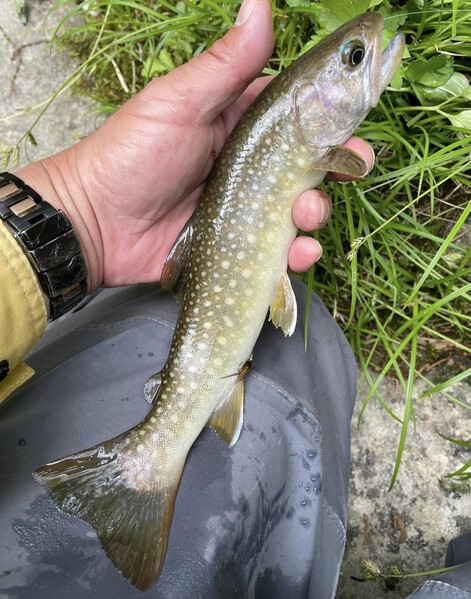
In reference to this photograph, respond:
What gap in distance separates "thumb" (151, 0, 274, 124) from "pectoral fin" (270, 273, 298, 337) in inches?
20.5

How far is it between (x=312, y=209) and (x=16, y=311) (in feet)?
2.65

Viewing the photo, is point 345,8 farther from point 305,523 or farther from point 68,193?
point 305,523

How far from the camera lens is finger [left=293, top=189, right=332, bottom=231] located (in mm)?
1462

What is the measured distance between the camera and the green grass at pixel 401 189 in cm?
160

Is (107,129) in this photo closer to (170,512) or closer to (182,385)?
(182,385)

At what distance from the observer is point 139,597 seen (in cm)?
134

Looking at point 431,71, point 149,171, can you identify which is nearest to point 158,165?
point 149,171

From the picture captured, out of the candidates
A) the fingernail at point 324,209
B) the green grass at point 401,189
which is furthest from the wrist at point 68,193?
the fingernail at point 324,209

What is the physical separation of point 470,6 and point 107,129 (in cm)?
110

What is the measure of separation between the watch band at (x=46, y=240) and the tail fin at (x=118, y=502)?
0.43m

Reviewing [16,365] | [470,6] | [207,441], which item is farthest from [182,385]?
[470,6]

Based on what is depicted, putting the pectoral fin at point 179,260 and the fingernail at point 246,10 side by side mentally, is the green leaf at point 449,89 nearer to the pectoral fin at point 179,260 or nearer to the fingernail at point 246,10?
the fingernail at point 246,10

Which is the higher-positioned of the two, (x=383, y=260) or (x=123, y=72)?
(x=123, y=72)

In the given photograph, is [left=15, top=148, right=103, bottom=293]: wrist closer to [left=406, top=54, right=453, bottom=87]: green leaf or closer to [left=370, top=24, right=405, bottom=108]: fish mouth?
[left=370, top=24, right=405, bottom=108]: fish mouth
